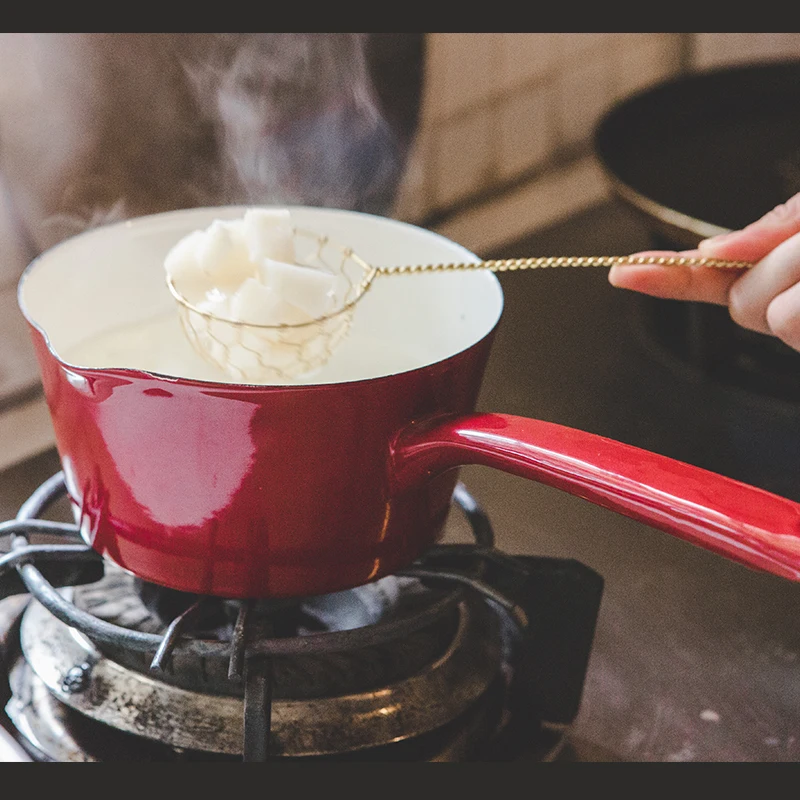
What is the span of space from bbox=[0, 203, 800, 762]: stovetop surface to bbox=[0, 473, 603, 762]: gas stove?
48 mm

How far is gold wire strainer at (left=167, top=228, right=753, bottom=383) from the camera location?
486mm

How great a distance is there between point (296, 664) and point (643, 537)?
29 cm

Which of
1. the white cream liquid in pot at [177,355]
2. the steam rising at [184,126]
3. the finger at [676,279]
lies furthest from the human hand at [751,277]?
the steam rising at [184,126]

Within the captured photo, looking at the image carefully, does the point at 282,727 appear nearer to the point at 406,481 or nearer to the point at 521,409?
the point at 406,481

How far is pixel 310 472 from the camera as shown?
0.42m

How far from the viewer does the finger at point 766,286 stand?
498 mm

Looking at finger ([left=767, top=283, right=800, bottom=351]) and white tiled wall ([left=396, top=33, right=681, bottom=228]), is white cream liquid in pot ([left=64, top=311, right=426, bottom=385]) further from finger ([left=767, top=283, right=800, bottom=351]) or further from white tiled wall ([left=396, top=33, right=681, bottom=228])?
white tiled wall ([left=396, top=33, right=681, bottom=228])

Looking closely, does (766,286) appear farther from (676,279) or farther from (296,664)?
(296,664)

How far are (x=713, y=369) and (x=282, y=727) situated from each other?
0.52 metres

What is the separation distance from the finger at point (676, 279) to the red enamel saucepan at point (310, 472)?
0.07 metres

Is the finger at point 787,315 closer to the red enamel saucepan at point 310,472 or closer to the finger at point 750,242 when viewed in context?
the finger at point 750,242

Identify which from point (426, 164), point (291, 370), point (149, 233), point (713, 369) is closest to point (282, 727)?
point (291, 370)

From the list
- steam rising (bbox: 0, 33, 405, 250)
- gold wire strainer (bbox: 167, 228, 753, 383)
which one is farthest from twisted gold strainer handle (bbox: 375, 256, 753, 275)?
steam rising (bbox: 0, 33, 405, 250)

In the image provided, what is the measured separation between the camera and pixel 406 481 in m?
0.43
